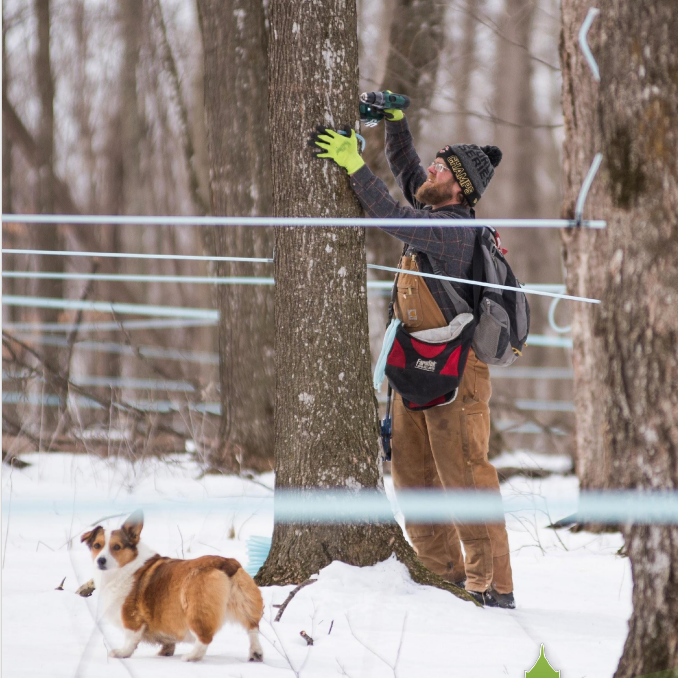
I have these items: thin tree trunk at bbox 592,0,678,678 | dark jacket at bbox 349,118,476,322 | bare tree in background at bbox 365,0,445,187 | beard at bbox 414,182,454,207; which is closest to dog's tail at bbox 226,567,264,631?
thin tree trunk at bbox 592,0,678,678

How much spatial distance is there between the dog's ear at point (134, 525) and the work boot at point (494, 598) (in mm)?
1505

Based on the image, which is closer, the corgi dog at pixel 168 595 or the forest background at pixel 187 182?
the corgi dog at pixel 168 595

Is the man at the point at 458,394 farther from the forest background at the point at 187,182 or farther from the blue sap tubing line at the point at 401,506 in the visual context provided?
the forest background at the point at 187,182

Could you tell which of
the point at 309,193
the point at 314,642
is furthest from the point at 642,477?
the point at 309,193

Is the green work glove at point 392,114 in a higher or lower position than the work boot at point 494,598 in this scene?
higher

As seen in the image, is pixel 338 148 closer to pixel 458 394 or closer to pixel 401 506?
pixel 458 394

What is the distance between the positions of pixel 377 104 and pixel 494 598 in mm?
2001

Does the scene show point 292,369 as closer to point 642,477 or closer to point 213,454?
point 642,477

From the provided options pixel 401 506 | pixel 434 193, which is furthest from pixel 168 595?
pixel 434 193

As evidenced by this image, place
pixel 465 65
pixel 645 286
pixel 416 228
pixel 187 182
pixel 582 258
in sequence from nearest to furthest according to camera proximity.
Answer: pixel 645 286 → pixel 416 228 → pixel 582 258 → pixel 465 65 → pixel 187 182

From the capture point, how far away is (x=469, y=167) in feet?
11.4

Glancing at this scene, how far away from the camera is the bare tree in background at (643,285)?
2.12 m

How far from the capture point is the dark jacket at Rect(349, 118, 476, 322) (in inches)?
120

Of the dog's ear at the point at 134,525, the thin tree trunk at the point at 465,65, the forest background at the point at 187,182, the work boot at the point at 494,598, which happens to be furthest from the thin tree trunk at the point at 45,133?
the dog's ear at the point at 134,525
